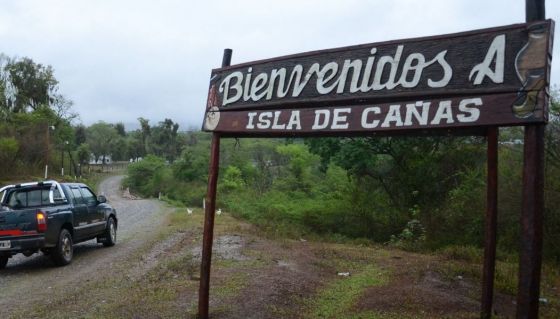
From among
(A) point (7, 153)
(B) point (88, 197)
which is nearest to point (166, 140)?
(A) point (7, 153)

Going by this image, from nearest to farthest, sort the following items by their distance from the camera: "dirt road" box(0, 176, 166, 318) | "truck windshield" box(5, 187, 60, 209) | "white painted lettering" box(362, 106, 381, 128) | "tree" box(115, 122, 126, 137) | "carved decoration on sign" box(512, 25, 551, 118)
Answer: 1. "carved decoration on sign" box(512, 25, 551, 118)
2. "white painted lettering" box(362, 106, 381, 128)
3. "dirt road" box(0, 176, 166, 318)
4. "truck windshield" box(5, 187, 60, 209)
5. "tree" box(115, 122, 126, 137)

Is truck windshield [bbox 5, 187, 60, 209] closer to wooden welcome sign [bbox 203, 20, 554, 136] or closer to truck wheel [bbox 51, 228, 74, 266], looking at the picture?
truck wheel [bbox 51, 228, 74, 266]

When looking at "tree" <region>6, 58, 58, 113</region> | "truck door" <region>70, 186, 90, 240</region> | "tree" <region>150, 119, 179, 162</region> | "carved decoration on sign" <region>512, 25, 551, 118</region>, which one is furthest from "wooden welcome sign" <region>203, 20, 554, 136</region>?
"tree" <region>150, 119, 179, 162</region>

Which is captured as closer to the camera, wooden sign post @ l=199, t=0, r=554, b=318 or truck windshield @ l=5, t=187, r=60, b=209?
wooden sign post @ l=199, t=0, r=554, b=318

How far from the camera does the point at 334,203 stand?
19.6 meters

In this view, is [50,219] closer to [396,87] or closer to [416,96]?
[396,87]

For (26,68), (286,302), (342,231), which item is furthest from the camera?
(26,68)

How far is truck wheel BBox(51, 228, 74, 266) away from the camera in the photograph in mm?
10715

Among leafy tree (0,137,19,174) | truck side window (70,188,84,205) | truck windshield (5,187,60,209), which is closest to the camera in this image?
truck windshield (5,187,60,209)

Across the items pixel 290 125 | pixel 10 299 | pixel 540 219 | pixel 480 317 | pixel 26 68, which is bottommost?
pixel 10 299

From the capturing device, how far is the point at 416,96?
16.4ft

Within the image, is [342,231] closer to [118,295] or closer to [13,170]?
[118,295]

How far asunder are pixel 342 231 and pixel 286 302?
11.6 meters

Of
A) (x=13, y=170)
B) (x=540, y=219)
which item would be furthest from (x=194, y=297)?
(x=13, y=170)
